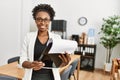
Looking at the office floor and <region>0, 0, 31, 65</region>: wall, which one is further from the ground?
<region>0, 0, 31, 65</region>: wall

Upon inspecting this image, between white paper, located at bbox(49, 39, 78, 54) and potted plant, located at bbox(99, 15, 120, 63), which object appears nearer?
white paper, located at bbox(49, 39, 78, 54)

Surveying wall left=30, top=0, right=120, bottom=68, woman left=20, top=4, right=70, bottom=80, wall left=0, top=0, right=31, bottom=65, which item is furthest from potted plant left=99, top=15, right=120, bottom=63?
woman left=20, top=4, right=70, bottom=80

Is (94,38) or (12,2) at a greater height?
(12,2)

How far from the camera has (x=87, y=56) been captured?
16.6 feet

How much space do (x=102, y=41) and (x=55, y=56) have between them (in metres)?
Result: 3.63

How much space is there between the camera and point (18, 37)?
412 cm

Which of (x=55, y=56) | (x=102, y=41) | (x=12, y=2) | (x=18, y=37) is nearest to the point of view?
(x=55, y=56)

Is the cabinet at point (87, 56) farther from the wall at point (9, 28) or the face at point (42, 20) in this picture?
the face at point (42, 20)

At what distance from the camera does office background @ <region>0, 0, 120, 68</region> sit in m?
3.75

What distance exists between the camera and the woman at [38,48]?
53.2 inches

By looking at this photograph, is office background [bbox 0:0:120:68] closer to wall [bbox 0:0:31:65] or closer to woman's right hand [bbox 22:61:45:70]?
wall [bbox 0:0:31:65]

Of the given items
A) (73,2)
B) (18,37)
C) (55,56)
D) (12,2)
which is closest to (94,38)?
(73,2)

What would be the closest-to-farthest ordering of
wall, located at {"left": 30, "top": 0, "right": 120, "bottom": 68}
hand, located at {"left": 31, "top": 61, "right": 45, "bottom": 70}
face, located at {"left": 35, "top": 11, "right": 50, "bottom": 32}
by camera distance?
1. hand, located at {"left": 31, "top": 61, "right": 45, "bottom": 70}
2. face, located at {"left": 35, "top": 11, "right": 50, "bottom": 32}
3. wall, located at {"left": 30, "top": 0, "right": 120, "bottom": 68}

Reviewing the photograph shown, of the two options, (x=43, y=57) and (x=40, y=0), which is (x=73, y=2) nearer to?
(x=40, y=0)
